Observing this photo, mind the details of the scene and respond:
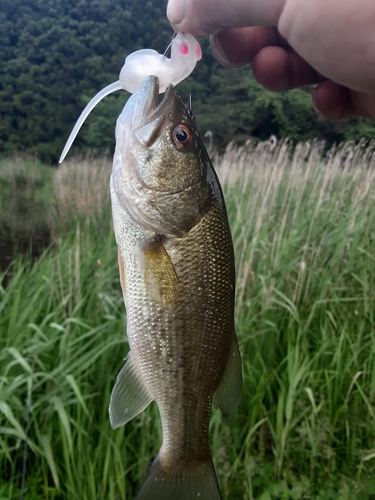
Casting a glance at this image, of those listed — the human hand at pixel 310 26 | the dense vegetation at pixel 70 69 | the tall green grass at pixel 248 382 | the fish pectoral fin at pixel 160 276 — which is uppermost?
the dense vegetation at pixel 70 69

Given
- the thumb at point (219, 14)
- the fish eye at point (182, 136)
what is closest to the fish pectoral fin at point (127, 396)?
the fish eye at point (182, 136)

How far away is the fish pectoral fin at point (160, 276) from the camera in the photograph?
2.47 feet

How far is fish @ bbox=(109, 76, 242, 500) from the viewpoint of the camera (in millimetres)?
764

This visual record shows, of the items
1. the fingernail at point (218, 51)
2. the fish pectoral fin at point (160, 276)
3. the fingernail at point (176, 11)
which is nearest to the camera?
the fish pectoral fin at point (160, 276)

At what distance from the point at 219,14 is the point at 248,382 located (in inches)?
52.0

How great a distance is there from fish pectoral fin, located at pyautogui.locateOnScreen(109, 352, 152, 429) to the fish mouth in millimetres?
472

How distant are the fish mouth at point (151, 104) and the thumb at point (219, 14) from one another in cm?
22

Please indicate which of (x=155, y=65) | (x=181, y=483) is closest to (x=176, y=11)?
(x=155, y=65)

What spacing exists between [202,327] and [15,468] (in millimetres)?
1114

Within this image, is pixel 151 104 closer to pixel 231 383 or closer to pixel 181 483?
pixel 231 383

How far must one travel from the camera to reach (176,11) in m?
0.92

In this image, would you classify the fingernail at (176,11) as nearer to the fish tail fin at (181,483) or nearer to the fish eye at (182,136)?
the fish eye at (182,136)

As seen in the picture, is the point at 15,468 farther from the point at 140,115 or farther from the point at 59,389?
the point at 140,115

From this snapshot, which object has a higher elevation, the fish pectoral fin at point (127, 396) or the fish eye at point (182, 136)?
the fish eye at point (182, 136)
